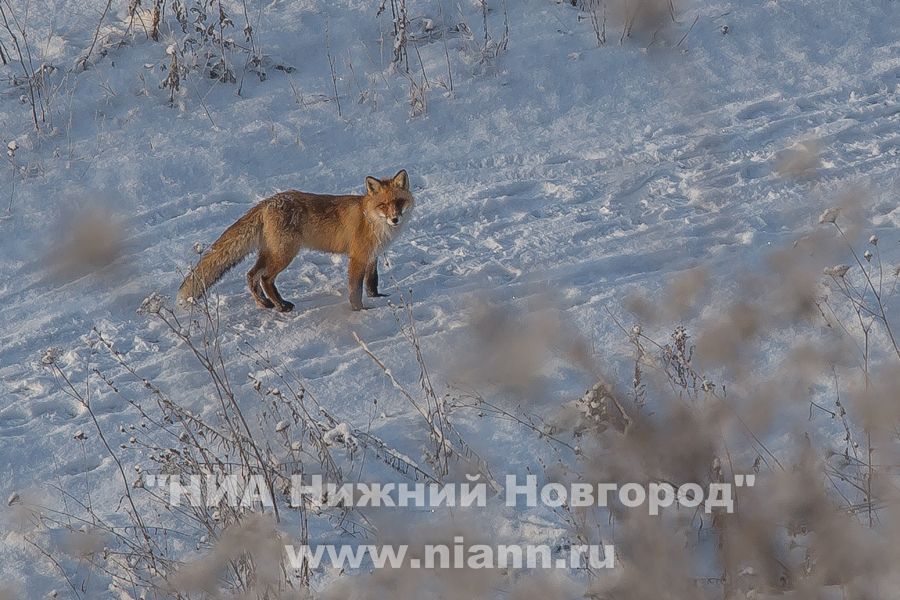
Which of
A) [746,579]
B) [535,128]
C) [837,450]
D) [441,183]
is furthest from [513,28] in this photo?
[746,579]

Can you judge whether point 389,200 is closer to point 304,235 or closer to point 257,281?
point 304,235

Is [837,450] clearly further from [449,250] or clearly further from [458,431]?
[449,250]

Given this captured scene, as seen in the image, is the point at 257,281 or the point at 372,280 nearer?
the point at 257,281

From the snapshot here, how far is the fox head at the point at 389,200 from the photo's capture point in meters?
7.00

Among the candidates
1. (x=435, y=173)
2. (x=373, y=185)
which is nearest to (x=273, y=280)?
(x=373, y=185)

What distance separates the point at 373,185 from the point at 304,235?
59 centimetres

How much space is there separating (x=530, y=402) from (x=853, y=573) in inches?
86.2

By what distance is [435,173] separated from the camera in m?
8.45

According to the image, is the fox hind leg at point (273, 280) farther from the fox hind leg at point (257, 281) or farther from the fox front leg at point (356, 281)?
the fox front leg at point (356, 281)

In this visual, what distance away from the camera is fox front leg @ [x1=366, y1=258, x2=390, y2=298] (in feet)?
23.5

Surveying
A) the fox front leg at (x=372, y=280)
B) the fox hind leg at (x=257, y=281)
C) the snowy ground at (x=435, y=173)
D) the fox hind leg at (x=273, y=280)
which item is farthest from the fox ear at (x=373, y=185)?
Result: the fox hind leg at (x=257, y=281)

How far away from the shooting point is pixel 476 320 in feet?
21.9

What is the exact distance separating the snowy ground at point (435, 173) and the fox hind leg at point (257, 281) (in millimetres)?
93

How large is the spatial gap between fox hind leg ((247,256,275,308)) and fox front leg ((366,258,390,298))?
683 millimetres
